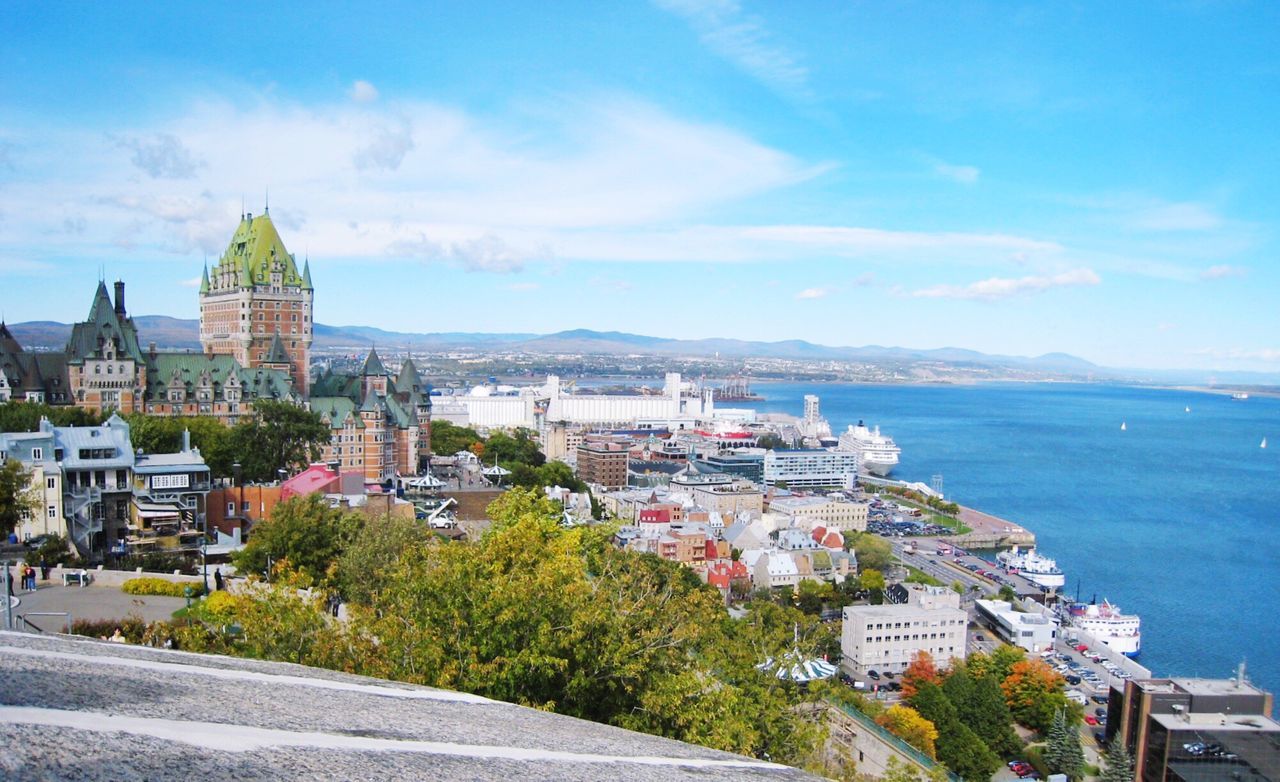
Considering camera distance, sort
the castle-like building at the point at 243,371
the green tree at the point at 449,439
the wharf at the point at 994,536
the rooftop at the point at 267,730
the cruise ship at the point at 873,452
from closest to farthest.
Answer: the rooftop at the point at 267,730
the castle-like building at the point at 243,371
the green tree at the point at 449,439
the wharf at the point at 994,536
the cruise ship at the point at 873,452

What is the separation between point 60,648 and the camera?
362cm

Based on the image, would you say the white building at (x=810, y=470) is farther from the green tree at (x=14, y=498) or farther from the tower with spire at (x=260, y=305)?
the green tree at (x=14, y=498)

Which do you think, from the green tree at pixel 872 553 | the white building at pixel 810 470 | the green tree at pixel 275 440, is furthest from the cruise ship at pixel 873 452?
the green tree at pixel 275 440

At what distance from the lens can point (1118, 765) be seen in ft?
54.9

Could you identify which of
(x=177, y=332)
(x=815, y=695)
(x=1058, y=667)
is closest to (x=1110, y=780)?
(x=1058, y=667)

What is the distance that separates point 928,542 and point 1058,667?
15.5 m

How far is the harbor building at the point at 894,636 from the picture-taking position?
2306 centimetres

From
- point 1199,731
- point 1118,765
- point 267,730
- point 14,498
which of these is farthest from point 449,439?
point 267,730

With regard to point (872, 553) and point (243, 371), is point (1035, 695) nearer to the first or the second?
point (872, 553)

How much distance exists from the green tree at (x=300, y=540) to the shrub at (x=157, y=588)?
5.40ft

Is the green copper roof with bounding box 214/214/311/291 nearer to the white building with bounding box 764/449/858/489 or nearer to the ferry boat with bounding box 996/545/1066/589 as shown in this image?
the ferry boat with bounding box 996/545/1066/589

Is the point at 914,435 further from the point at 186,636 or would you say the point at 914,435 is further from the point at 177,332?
the point at 177,332

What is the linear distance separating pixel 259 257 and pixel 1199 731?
29.8 meters

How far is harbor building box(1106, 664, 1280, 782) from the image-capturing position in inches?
648
